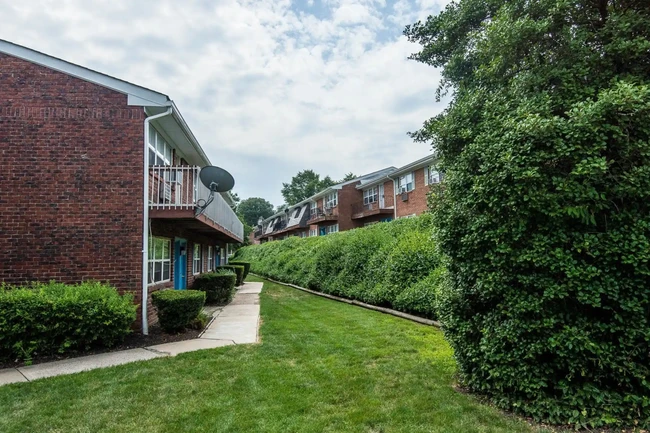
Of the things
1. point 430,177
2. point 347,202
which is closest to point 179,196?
point 430,177

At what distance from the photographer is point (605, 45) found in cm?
391

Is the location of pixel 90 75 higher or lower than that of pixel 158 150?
higher

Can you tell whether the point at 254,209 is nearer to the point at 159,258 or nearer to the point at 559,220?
the point at 159,258

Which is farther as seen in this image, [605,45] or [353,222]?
[353,222]

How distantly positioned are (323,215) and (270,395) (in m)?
28.5

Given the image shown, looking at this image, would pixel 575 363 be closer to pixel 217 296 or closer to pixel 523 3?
pixel 523 3

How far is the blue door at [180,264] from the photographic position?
11883 millimetres

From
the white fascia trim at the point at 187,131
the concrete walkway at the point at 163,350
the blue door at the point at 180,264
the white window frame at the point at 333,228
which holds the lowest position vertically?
the concrete walkway at the point at 163,350

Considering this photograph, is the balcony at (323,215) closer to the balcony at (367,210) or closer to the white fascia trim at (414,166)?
the balcony at (367,210)

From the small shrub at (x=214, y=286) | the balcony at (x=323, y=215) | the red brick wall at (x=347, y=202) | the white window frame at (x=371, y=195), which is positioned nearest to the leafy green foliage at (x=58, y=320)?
the small shrub at (x=214, y=286)

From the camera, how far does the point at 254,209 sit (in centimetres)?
8069

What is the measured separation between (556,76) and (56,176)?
8789mm

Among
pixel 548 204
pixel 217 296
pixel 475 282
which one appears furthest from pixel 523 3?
pixel 217 296

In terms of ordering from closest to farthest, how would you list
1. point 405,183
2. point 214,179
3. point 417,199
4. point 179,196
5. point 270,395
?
point 270,395, point 179,196, point 214,179, point 417,199, point 405,183
